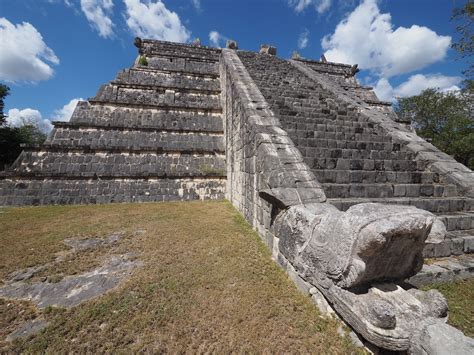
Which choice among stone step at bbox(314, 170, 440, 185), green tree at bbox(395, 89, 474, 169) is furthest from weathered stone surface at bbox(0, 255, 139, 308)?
green tree at bbox(395, 89, 474, 169)

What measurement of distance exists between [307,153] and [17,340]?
554cm

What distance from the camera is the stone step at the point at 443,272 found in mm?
2920

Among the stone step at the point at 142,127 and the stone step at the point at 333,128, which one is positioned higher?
the stone step at the point at 142,127

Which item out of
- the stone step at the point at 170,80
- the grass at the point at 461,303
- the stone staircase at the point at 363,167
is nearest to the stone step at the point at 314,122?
the stone staircase at the point at 363,167

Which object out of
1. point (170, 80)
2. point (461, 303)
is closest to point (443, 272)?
point (461, 303)

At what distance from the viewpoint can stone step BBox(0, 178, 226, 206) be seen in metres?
7.03

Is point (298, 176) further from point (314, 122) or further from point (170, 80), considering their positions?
point (170, 80)

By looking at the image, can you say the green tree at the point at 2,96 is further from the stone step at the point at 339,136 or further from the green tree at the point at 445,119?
the green tree at the point at 445,119

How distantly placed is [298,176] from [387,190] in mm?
2425

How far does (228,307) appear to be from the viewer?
244 centimetres

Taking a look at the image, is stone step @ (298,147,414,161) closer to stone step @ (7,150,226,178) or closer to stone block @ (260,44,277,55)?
stone step @ (7,150,226,178)

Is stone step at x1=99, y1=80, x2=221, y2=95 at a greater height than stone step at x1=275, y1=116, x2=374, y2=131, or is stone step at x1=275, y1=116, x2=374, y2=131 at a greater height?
stone step at x1=99, y1=80, x2=221, y2=95

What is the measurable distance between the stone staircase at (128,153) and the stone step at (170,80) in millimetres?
305

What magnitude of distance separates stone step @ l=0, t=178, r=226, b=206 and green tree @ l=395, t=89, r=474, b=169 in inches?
765
